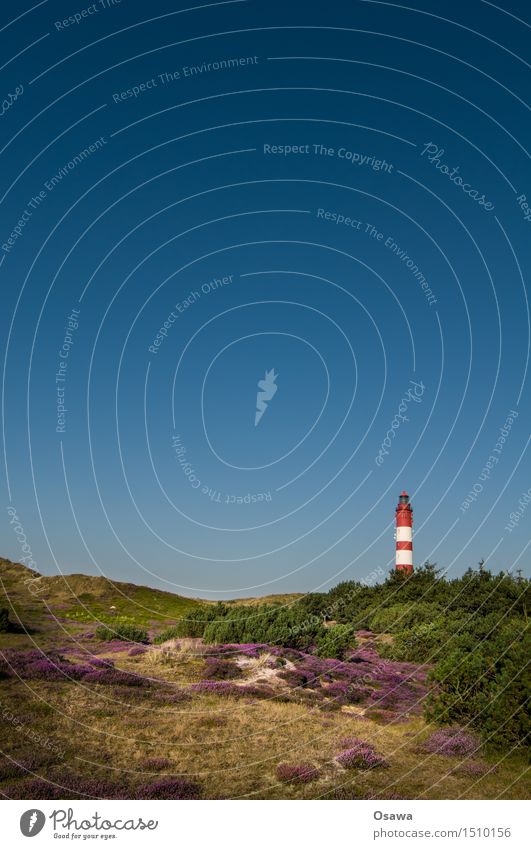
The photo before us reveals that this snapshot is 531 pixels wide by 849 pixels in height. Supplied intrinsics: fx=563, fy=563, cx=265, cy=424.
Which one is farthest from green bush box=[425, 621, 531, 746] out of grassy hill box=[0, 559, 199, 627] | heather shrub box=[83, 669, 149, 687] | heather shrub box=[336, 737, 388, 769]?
grassy hill box=[0, 559, 199, 627]

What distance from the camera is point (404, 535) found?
2051 inches

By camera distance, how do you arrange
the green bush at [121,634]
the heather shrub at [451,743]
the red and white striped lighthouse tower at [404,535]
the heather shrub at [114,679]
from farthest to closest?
the red and white striped lighthouse tower at [404,535] < the green bush at [121,634] < the heather shrub at [114,679] < the heather shrub at [451,743]

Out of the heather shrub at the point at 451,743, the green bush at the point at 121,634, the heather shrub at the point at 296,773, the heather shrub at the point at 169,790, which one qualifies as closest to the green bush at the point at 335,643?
the green bush at the point at 121,634

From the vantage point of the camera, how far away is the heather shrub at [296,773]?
12.2m

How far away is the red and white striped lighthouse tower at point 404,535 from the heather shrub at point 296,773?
3878 centimetres

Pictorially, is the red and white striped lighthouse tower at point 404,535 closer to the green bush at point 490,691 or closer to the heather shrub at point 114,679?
→ the green bush at point 490,691

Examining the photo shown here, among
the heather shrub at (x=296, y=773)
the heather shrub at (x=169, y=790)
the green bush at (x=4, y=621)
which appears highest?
the green bush at (x=4, y=621)

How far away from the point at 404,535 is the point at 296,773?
136 ft

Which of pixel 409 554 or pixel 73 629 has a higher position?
pixel 409 554

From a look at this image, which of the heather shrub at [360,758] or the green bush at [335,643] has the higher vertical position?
the heather shrub at [360,758]
